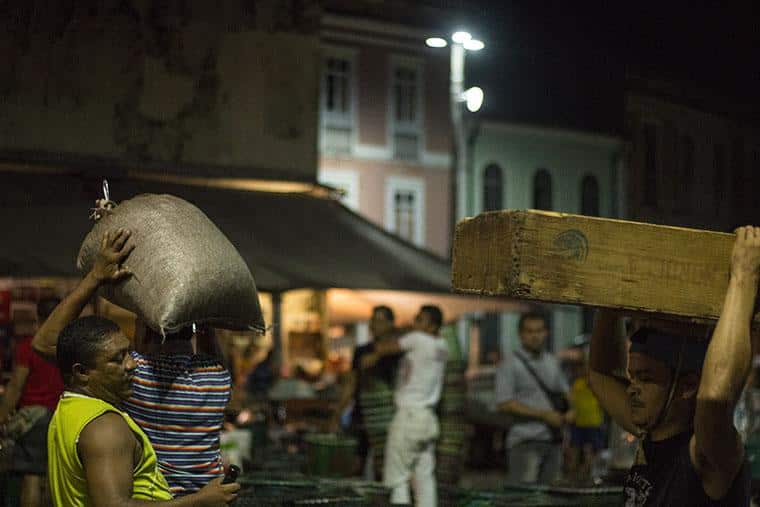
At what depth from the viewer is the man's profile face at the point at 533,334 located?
383 inches

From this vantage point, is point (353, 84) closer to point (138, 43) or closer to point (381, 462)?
point (138, 43)

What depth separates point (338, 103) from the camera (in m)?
31.8

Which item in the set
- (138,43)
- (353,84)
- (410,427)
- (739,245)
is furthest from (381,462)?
(353,84)

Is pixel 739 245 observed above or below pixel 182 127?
below

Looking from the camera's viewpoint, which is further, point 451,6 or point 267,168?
point 267,168

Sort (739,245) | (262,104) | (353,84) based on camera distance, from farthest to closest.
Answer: (353,84)
(262,104)
(739,245)

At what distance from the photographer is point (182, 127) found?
1418cm

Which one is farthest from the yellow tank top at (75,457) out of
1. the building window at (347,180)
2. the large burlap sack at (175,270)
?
the building window at (347,180)

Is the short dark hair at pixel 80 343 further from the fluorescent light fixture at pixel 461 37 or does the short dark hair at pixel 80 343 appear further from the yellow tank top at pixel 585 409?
the yellow tank top at pixel 585 409

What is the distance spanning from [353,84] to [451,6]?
20.6 meters

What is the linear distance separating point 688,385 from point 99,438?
68.1 inches

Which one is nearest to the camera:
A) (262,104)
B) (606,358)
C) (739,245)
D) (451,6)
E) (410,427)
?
(739,245)

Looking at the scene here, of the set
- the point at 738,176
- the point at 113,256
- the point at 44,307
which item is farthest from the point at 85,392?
the point at 738,176

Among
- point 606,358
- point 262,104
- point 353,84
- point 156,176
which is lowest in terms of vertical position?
point 606,358
